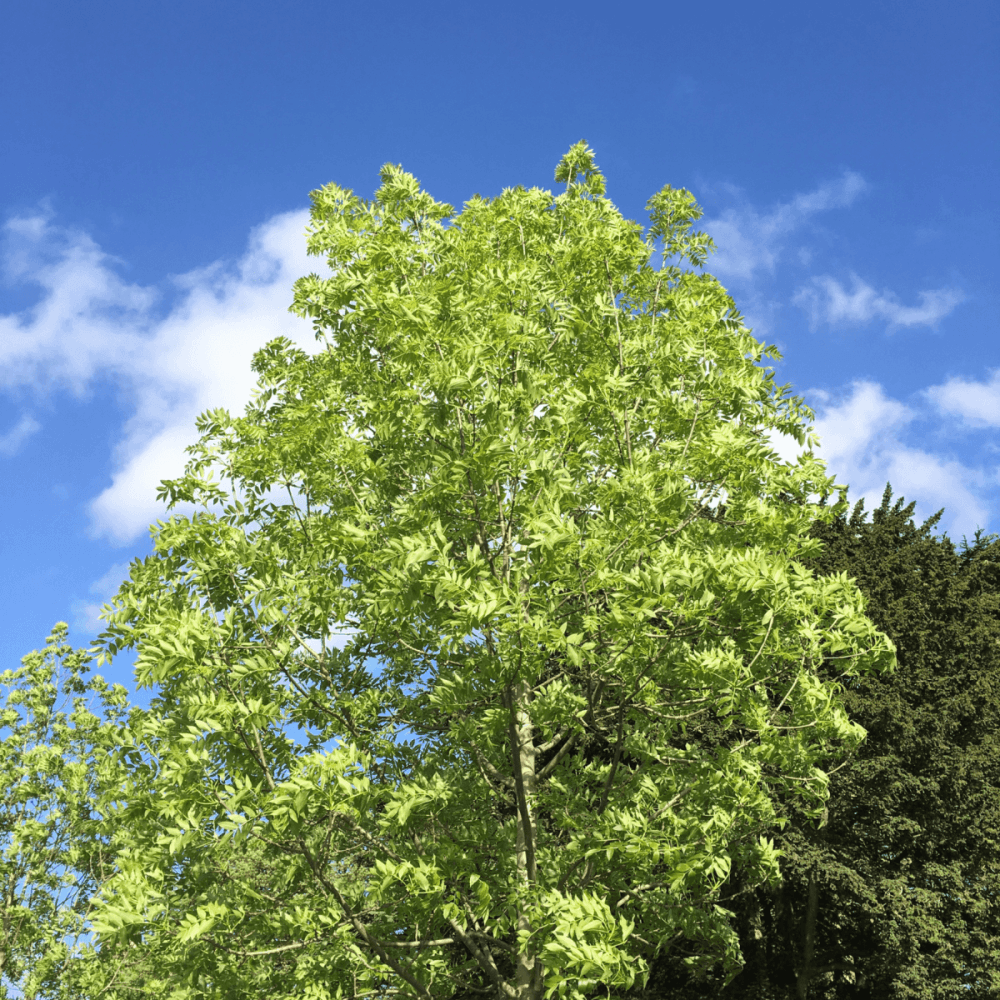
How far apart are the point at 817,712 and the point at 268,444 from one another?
628cm

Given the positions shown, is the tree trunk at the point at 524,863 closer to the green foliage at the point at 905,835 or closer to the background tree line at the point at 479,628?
the background tree line at the point at 479,628

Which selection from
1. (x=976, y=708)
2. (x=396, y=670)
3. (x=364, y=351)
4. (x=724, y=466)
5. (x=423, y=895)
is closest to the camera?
(x=423, y=895)

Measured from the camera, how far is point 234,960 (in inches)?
286

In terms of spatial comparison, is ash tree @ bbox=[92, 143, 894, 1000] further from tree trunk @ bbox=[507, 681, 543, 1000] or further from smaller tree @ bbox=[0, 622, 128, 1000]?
smaller tree @ bbox=[0, 622, 128, 1000]

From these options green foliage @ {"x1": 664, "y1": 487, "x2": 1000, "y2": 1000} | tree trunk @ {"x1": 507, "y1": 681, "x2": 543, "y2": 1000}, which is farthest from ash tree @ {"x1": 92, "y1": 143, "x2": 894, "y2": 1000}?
green foliage @ {"x1": 664, "y1": 487, "x2": 1000, "y2": 1000}

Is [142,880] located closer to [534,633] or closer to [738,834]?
[534,633]

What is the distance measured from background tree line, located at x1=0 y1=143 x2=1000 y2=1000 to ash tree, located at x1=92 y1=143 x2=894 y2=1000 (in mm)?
47

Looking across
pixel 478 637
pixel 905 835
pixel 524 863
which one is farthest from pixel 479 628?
pixel 905 835

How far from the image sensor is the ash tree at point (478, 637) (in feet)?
20.9

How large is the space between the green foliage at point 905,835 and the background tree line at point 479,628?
9.25 m

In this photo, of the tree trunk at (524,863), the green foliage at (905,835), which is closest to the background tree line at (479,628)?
the tree trunk at (524,863)

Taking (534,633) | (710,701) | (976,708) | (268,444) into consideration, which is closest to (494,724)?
(534,633)

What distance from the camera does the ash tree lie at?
6.36m

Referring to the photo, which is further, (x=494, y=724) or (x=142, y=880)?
(x=494, y=724)
